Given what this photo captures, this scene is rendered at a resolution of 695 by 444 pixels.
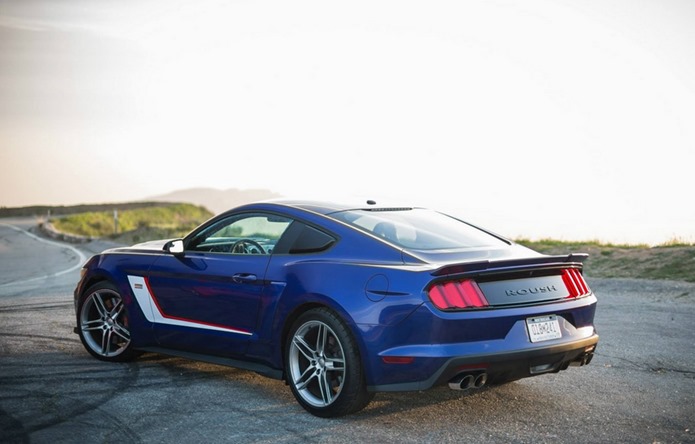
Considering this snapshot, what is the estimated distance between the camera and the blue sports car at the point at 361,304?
505 cm

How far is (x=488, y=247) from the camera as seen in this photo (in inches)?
230

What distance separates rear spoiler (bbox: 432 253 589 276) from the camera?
5.05 metres

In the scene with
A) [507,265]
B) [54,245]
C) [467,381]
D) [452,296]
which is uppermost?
[507,265]

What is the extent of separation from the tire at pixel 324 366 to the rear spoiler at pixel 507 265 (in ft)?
2.62

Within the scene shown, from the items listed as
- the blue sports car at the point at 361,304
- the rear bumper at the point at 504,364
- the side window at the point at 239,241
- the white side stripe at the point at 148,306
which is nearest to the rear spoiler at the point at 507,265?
the blue sports car at the point at 361,304

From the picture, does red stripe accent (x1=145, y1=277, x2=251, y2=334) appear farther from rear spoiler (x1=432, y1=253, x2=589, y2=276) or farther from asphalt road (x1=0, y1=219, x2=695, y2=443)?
rear spoiler (x1=432, y1=253, x2=589, y2=276)

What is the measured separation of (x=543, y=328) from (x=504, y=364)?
0.43 meters

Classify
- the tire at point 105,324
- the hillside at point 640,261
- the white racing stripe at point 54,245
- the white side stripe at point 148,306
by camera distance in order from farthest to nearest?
the white racing stripe at point 54,245, the hillside at point 640,261, the tire at point 105,324, the white side stripe at point 148,306

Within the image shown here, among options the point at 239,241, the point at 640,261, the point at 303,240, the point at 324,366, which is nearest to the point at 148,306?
the point at 239,241

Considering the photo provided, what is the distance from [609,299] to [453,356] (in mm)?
7340

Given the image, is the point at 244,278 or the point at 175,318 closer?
the point at 244,278

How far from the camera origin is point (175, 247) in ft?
21.9

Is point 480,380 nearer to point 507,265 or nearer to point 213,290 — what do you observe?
point 507,265

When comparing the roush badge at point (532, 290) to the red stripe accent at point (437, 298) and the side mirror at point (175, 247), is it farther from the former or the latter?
the side mirror at point (175, 247)
